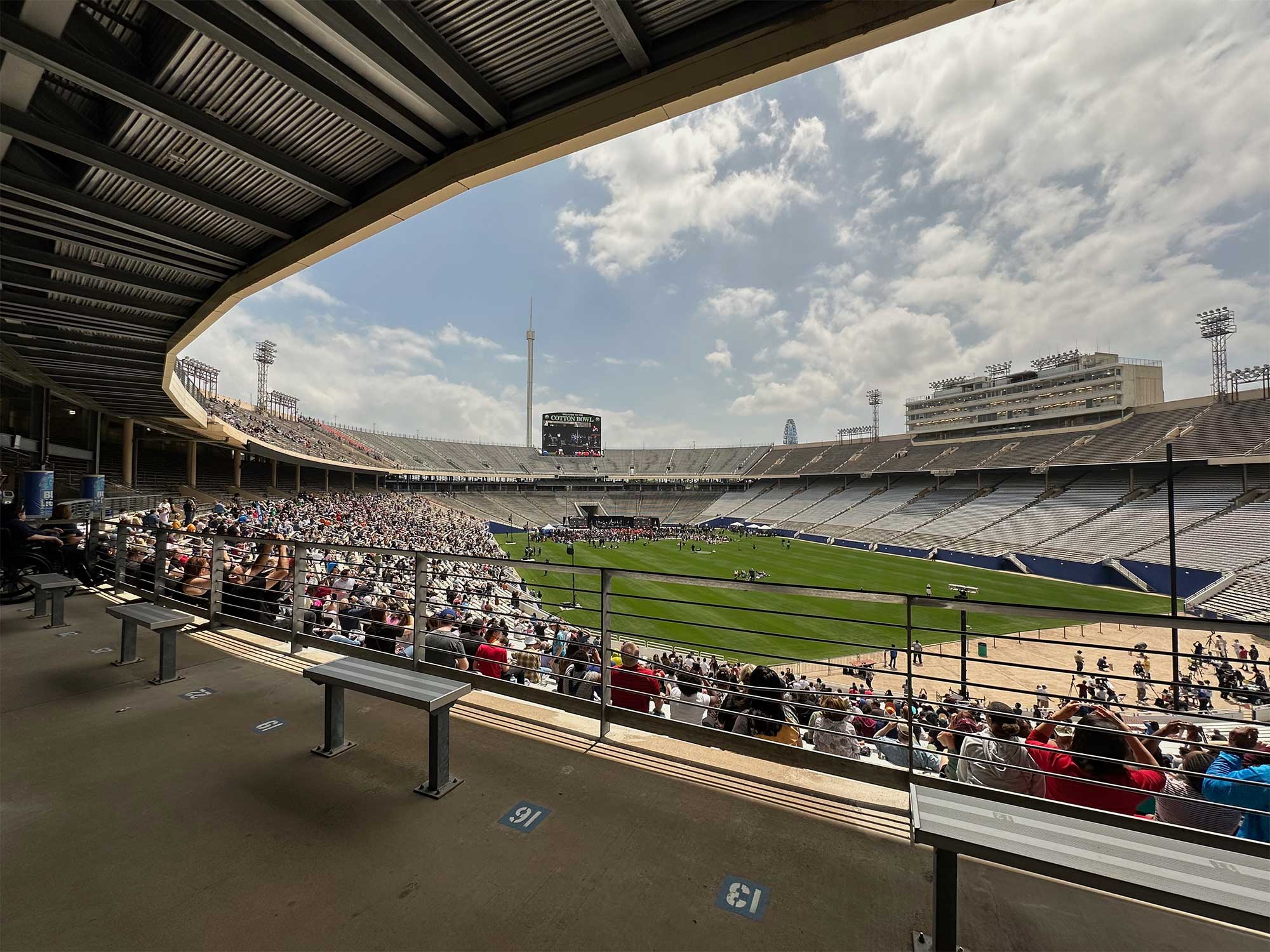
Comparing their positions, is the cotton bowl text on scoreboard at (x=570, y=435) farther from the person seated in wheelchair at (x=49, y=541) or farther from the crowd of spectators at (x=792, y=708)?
the person seated in wheelchair at (x=49, y=541)

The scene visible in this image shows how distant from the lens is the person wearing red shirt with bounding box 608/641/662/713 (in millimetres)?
3814

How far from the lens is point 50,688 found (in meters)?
4.02

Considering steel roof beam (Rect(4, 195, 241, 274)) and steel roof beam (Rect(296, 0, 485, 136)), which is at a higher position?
steel roof beam (Rect(296, 0, 485, 136))

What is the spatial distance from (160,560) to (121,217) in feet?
13.6

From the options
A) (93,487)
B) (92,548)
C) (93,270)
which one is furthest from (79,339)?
(93,487)

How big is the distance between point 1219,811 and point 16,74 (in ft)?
24.3

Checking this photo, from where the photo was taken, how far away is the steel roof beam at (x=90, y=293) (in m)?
5.43

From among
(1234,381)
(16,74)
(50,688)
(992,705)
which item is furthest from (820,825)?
(1234,381)

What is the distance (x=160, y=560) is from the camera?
6355mm

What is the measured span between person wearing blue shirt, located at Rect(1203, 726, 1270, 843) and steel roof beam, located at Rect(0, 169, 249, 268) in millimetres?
7822

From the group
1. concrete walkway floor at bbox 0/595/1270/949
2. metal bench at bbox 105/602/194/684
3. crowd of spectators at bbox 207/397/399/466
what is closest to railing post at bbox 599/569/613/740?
concrete walkway floor at bbox 0/595/1270/949

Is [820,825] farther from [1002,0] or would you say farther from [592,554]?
[592,554]

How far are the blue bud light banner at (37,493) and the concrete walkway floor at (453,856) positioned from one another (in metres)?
11.3

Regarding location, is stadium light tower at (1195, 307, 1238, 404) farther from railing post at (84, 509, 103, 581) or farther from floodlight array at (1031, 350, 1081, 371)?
railing post at (84, 509, 103, 581)
